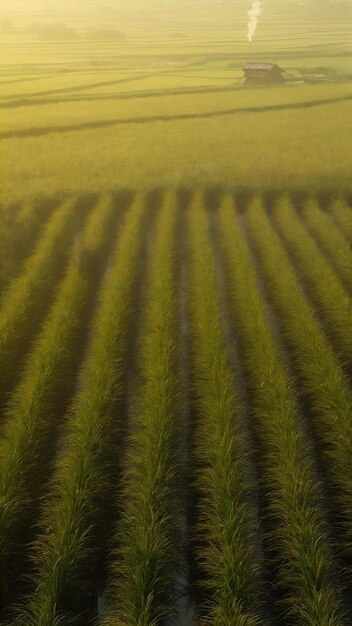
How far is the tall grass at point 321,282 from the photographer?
9.04 m

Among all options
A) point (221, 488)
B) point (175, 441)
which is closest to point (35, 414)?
point (175, 441)

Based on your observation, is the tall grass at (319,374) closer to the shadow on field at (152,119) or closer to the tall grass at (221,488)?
the tall grass at (221,488)

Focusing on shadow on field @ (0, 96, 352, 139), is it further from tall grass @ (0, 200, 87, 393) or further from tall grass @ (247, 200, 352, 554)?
tall grass @ (247, 200, 352, 554)

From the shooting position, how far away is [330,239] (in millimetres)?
A: 13680

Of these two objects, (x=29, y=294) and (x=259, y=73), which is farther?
(x=259, y=73)

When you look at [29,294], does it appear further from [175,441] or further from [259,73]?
[259,73]

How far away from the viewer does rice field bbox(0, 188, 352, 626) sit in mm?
4723

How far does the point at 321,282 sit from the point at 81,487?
718 cm

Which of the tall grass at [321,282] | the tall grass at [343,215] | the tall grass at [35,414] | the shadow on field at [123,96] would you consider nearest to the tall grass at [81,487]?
the tall grass at [35,414]

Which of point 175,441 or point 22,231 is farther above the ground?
point 22,231

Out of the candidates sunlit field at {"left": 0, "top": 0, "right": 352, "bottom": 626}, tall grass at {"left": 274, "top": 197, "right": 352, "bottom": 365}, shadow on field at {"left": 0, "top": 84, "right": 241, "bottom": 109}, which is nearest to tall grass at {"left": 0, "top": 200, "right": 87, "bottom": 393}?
sunlit field at {"left": 0, "top": 0, "right": 352, "bottom": 626}

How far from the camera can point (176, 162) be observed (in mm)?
21031

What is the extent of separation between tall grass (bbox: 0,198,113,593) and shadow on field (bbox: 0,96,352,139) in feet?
60.8

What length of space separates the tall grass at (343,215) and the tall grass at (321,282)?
1139 millimetres
